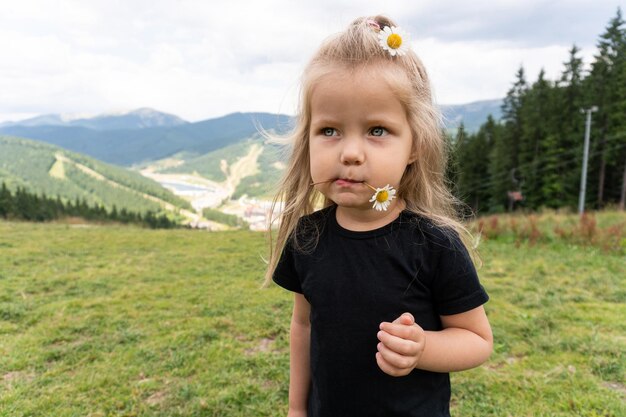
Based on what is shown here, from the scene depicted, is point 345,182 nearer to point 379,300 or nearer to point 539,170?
point 379,300

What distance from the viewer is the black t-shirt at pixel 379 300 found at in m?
1.16

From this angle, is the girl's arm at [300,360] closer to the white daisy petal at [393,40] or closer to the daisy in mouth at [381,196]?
the daisy in mouth at [381,196]

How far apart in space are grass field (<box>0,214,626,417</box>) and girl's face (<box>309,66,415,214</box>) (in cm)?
225

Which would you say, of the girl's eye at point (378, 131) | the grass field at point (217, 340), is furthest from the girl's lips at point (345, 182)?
the grass field at point (217, 340)

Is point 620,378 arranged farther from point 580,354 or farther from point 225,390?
point 225,390

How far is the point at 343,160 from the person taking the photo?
1093 millimetres

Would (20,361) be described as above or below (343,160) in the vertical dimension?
below

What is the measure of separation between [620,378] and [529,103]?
3257 centimetres

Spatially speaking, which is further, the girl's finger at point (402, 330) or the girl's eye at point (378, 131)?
the girl's eye at point (378, 131)

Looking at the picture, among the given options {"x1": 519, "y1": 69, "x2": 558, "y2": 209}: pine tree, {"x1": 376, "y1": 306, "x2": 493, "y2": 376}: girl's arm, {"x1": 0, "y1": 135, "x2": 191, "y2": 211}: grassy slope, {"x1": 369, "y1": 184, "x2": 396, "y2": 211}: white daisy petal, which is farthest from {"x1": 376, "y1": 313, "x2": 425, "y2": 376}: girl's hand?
{"x1": 0, "y1": 135, "x2": 191, "y2": 211}: grassy slope

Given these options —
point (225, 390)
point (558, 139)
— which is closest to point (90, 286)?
point (225, 390)

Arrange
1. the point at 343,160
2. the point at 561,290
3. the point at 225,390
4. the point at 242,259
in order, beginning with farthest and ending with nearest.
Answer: the point at 242,259 < the point at 561,290 < the point at 225,390 < the point at 343,160

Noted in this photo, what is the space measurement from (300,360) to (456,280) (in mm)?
687

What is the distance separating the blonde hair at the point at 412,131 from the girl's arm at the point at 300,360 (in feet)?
0.67
